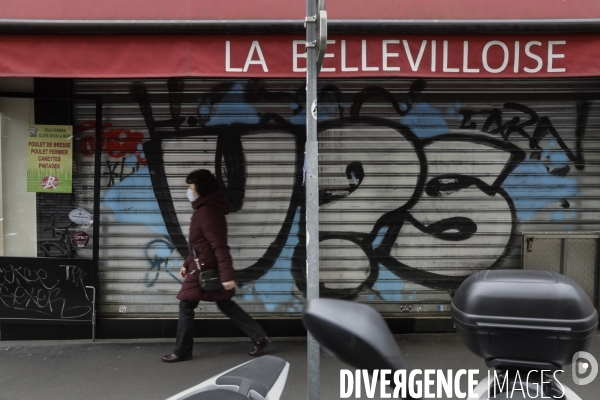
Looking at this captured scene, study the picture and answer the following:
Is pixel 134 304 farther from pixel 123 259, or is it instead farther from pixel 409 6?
pixel 409 6

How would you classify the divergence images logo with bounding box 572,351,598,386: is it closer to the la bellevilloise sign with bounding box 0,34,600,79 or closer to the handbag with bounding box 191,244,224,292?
the la bellevilloise sign with bounding box 0,34,600,79

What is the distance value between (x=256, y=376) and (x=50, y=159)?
4371 millimetres

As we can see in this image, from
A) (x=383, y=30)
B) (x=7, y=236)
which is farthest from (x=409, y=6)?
(x=7, y=236)

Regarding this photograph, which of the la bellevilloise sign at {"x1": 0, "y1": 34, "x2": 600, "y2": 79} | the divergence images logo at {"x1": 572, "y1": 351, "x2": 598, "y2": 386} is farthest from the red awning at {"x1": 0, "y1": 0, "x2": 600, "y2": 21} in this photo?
the divergence images logo at {"x1": 572, "y1": 351, "x2": 598, "y2": 386}

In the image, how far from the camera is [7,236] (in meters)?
5.82

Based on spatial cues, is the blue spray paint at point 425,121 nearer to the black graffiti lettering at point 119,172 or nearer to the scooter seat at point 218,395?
the black graffiti lettering at point 119,172

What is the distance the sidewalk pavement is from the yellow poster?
168 centimetres

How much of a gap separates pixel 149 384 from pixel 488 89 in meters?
4.49

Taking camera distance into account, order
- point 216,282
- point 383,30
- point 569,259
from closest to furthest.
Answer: point 383,30, point 216,282, point 569,259

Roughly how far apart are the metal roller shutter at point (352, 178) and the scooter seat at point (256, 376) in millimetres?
3430

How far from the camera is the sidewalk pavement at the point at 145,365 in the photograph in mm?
4547

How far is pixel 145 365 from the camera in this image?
5.12m

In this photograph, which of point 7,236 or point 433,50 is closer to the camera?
point 433,50

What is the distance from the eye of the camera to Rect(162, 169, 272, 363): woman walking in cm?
491
